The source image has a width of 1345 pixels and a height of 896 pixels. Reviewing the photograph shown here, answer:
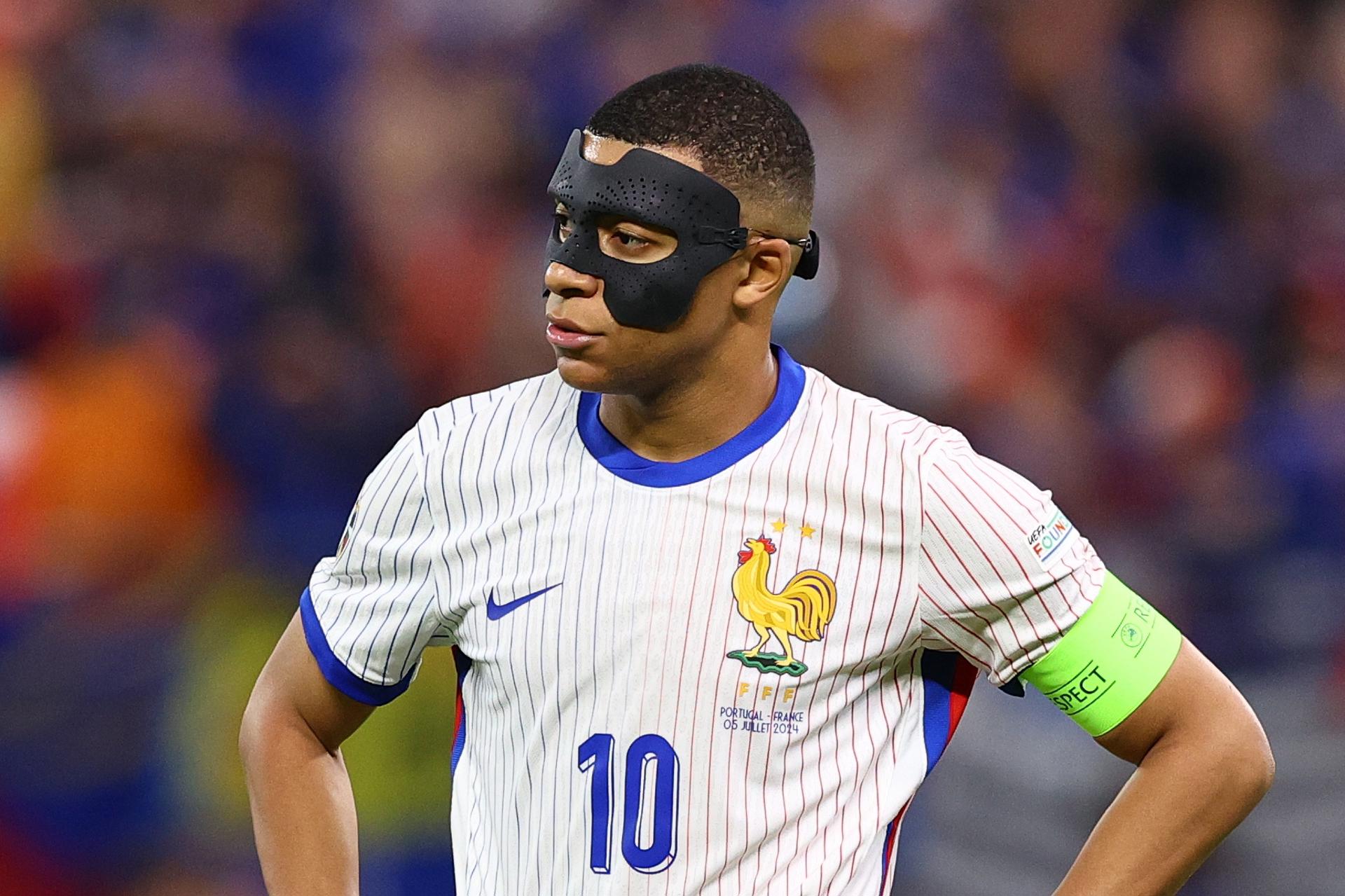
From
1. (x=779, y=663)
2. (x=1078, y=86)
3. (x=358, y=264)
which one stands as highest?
(x=1078, y=86)

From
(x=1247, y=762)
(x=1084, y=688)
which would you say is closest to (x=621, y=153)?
(x=1084, y=688)

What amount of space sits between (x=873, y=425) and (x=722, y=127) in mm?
500

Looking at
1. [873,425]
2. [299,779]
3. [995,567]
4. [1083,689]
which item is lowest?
[299,779]

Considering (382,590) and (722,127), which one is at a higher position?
(722,127)

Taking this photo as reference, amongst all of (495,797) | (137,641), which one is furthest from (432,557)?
(137,641)

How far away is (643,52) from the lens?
6980 millimetres

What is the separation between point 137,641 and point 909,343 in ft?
8.91

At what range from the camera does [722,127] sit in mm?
2717

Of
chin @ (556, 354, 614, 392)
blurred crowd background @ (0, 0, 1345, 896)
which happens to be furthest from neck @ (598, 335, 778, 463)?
blurred crowd background @ (0, 0, 1345, 896)

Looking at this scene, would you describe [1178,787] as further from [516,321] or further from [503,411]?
[516,321]

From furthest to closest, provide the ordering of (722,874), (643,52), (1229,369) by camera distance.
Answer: (643,52)
(1229,369)
(722,874)

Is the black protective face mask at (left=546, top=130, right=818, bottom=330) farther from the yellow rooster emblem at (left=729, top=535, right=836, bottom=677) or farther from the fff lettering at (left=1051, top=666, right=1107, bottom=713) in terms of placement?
the fff lettering at (left=1051, top=666, right=1107, bottom=713)

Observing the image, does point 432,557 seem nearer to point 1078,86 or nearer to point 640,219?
point 640,219

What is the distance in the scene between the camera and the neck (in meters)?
2.78
